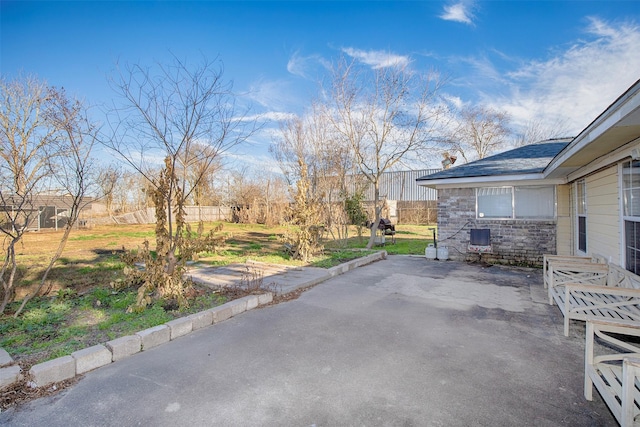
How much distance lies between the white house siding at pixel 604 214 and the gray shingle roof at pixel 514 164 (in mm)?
1779

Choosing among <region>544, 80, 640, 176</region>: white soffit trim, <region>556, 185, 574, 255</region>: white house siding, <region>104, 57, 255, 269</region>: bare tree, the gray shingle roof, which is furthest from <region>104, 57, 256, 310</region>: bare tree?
<region>556, 185, 574, 255</region>: white house siding

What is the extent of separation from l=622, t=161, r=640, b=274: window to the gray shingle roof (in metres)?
3.41

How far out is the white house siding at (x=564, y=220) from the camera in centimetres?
792

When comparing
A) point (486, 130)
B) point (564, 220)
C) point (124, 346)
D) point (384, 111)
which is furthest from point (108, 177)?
point (486, 130)

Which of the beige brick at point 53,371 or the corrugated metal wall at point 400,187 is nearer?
the beige brick at point 53,371

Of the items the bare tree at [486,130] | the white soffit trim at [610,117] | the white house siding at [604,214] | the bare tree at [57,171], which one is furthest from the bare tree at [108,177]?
the bare tree at [486,130]

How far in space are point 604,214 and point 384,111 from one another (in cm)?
664

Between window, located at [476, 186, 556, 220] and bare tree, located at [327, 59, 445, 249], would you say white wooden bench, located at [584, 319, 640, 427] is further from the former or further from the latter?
bare tree, located at [327, 59, 445, 249]

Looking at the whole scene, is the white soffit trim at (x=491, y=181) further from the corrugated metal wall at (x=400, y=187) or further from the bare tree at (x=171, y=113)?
the corrugated metal wall at (x=400, y=187)

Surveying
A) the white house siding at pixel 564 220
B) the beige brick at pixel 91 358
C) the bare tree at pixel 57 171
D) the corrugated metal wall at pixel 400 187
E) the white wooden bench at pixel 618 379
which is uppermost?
the corrugated metal wall at pixel 400 187

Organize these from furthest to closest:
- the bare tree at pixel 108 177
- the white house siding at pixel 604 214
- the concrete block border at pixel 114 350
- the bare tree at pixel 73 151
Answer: the bare tree at pixel 108 177
the white house siding at pixel 604 214
the bare tree at pixel 73 151
the concrete block border at pixel 114 350

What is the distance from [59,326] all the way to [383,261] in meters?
7.07

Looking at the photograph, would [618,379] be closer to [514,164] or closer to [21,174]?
[21,174]

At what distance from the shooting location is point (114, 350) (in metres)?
3.20
